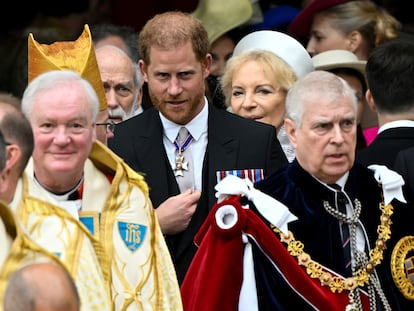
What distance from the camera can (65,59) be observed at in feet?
25.9

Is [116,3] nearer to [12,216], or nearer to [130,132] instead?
[130,132]

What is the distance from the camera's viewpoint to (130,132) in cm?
855

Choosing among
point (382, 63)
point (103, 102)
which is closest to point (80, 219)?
point (103, 102)

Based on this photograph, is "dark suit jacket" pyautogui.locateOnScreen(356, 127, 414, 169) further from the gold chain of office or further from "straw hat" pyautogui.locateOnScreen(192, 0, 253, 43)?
"straw hat" pyautogui.locateOnScreen(192, 0, 253, 43)

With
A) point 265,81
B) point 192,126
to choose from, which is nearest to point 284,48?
point 265,81

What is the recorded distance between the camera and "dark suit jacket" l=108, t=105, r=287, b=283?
835 centimetres

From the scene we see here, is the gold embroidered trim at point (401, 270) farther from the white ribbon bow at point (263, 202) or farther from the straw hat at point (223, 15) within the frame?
the straw hat at point (223, 15)

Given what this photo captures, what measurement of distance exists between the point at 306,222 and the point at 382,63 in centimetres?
143

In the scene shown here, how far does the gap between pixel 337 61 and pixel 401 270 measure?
107 inches

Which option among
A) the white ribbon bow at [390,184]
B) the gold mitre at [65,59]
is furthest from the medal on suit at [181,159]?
the white ribbon bow at [390,184]

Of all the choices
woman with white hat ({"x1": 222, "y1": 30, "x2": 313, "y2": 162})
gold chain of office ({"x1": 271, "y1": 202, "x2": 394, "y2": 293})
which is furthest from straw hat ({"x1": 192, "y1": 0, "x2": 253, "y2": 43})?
gold chain of office ({"x1": 271, "y1": 202, "x2": 394, "y2": 293})

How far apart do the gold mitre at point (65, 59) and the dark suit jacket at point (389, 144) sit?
1.52 meters

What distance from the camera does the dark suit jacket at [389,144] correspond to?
870cm

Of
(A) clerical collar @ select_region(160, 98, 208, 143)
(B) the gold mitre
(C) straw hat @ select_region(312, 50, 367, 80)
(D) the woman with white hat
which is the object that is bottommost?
(A) clerical collar @ select_region(160, 98, 208, 143)
